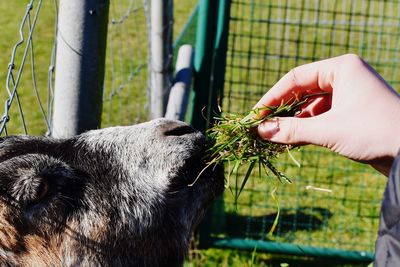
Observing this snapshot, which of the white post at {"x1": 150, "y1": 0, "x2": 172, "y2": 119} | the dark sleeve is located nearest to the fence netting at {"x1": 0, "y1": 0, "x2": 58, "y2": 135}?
the white post at {"x1": 150, "y1": 0, "x2": 172, "y2": 119}

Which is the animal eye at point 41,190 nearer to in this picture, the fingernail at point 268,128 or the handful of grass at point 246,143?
the handful of grass at point 246,143

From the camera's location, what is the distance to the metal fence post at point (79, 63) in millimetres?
2766

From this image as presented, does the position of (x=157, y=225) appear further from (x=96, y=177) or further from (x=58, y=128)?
(x=58, y=128)

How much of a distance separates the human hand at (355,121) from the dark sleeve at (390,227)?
271mm

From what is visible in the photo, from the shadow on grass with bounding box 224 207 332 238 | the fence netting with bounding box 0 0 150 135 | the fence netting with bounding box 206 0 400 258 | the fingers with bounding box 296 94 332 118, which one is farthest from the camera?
the fence netting with bounding box 0 0 150 135

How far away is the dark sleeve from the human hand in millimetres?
271

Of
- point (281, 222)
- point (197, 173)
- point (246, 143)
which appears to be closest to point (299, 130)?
point (246, 143)

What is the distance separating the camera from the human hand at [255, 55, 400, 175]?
5.98 feet

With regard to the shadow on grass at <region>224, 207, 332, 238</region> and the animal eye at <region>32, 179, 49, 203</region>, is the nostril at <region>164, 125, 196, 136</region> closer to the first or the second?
the animal eye at <region>32, 179, 49, 203</region>

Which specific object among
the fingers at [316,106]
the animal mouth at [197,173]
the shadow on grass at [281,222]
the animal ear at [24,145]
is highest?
the fingers at [316,106]

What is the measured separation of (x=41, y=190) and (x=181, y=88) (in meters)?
1.76

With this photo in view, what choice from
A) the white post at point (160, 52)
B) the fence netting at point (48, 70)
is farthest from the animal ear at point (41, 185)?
the fence netting at point (48, 70)

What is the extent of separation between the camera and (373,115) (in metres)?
1.83

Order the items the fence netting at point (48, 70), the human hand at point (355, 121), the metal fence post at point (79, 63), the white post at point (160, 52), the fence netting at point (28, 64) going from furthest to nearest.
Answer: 1. the fence netting at point (28, 64)
2. the fence netting at point (48, 70)
3. the white post at point (160, 52)
4. the metal fence post at point (79, 63)
5. the human hand at point (355, 121)
